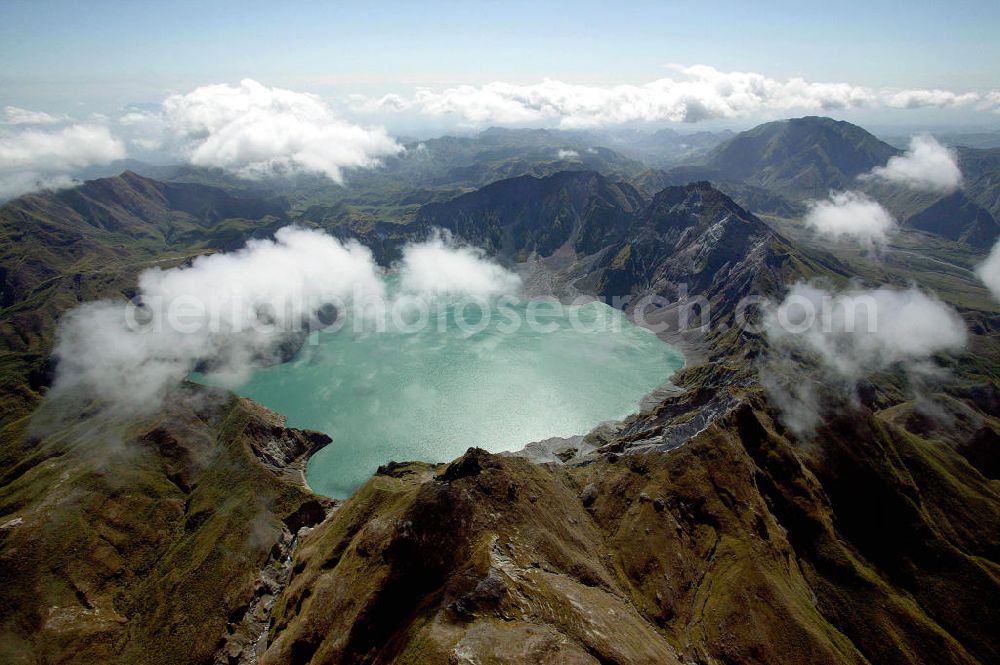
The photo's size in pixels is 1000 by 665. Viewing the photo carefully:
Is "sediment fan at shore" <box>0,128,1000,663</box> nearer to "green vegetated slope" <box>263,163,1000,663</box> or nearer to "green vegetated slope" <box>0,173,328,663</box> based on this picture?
"green vegetated slope" <box>263,163,1000,663</box>

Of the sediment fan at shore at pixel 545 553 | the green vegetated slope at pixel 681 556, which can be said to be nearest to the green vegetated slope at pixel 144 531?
the sediment fan at shore at pixel 545 553

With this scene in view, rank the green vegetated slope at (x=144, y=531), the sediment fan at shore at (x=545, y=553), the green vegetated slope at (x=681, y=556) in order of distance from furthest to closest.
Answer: the green vegetated slope at (x=144, y=531) → the sediment fan at shore at (x=545, y=553) → the green vegetated slope at (x=681, y=556)

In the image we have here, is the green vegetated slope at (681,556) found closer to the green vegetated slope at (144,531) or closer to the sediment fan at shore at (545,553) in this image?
the sediment fan at shore at (545,553)

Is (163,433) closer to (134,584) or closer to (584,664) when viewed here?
(134,584)

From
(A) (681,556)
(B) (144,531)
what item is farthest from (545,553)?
(B) (144,531)

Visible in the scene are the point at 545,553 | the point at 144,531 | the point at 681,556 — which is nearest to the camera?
the point at 545,553

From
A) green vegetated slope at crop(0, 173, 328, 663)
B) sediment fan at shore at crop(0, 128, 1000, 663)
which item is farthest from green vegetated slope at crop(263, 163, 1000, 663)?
green vegetated slope at crop(0, 173, 328, 663)

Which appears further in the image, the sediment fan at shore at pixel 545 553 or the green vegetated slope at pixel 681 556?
the sediment fan at shore at pixel 545 553

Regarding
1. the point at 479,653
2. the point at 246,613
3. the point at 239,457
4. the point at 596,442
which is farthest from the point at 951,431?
the point at 239,457

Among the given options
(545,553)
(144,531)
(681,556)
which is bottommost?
(144,531)

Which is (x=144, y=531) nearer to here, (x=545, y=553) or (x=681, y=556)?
(x=545, y=553)

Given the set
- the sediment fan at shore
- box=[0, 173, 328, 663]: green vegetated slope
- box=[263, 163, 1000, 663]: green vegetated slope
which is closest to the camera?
box=[263, 163, 1000, 663]: green vegetated slope
